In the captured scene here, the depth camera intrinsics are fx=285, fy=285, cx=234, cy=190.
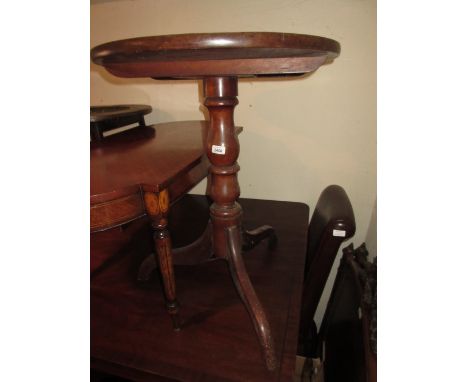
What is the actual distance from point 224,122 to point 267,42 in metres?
0.26

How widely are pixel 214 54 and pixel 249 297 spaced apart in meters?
0.53

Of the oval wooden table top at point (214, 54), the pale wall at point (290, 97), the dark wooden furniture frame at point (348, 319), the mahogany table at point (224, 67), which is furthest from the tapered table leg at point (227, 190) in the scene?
the pale wall at point (290, 97)

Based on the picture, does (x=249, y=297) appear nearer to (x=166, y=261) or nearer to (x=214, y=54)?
(x=166, y=261)

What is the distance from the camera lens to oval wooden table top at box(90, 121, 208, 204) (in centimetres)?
55

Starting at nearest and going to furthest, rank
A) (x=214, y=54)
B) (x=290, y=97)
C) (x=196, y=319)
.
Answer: (x=214, y=54) < (x=196, y=319) < (x=290, y=97)

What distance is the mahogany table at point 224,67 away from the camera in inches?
16.2

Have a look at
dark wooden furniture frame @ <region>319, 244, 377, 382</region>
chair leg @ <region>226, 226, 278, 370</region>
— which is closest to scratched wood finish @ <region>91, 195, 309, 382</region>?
chair leg @ <region>226, 226, 278, 370</region>

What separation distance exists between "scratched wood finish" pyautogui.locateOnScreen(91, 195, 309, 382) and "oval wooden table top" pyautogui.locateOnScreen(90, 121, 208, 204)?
0.37 meters

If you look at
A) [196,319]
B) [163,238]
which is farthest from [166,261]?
[196,319]

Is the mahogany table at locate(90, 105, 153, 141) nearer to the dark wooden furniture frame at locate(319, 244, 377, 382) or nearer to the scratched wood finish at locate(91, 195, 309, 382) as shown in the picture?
the scratched wood finish at locate(91, 195, 309, 382)

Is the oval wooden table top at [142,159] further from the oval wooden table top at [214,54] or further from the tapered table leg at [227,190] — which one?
the oval wooden table top at [214,54]

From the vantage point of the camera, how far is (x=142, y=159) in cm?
70
